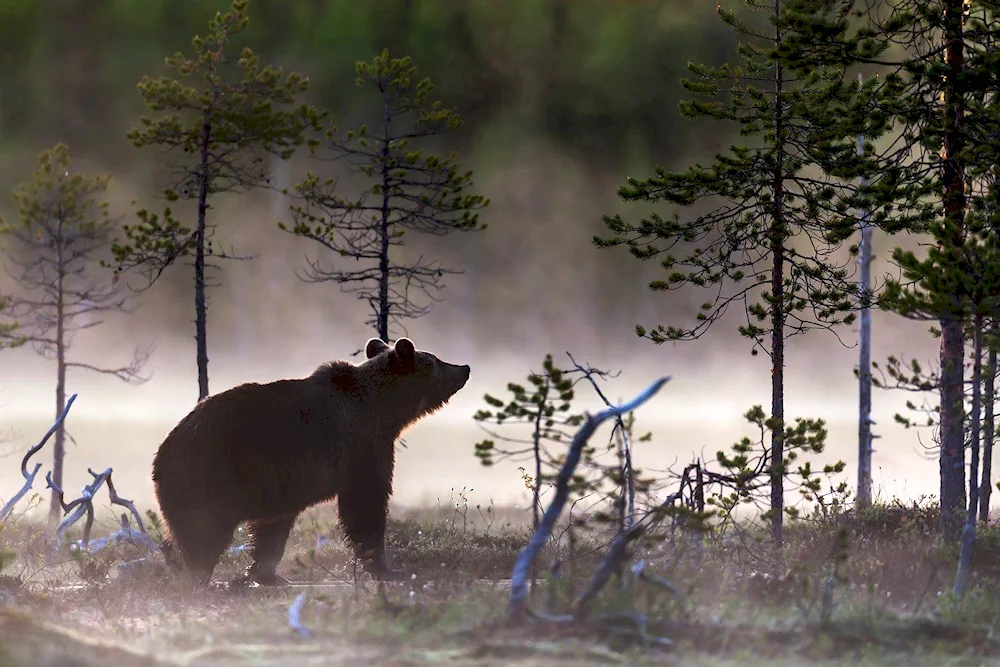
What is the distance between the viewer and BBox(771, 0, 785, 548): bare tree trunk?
1688cm

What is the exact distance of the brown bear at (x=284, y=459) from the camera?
43.0 feet

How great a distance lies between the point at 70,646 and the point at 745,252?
12.6m

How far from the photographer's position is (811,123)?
58.4 ft

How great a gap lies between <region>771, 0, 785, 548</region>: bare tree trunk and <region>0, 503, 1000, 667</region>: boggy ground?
1.16 m

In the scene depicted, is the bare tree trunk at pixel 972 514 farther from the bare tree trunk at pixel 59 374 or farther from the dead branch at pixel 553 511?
the bare tree trunk at pixel 59 374

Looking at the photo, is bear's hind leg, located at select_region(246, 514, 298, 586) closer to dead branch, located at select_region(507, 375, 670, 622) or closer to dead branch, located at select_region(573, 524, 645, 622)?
dead branch, located at select_region(507, 375, 670, 622)

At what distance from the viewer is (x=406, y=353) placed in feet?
49.0

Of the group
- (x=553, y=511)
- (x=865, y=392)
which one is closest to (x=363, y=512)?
(x=553, y=511)

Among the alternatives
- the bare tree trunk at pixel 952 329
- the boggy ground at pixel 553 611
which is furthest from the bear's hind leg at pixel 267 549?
the bare tree trunk at pixel 952 329

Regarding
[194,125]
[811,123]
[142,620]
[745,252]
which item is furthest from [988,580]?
[194,125]

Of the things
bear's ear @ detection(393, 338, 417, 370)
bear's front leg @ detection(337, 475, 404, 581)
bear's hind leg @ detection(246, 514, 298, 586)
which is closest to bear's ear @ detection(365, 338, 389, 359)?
bear's ear @ detection(393, 338, 417, 370)

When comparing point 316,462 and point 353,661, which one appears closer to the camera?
point 353,661

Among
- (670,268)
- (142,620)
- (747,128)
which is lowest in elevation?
(142,620)

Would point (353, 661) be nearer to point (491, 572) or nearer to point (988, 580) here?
point (491, 572)
